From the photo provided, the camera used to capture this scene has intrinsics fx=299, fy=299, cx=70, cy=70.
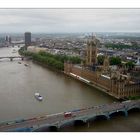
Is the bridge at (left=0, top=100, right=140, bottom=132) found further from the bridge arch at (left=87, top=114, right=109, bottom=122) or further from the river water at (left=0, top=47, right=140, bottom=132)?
the river water at (left=0, top=47, right=140, bottom=132)

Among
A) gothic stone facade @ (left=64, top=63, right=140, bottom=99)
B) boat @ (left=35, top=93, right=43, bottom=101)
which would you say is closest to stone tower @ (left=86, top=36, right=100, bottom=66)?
gothic stone facade @ (left=64, top=63, right=140, bottom=99)

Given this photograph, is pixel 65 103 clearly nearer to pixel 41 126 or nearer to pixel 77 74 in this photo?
pixel 41 126

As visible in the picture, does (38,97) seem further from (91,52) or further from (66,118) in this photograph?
(91,52)

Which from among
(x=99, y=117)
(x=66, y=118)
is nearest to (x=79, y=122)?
(x=66, y=118)

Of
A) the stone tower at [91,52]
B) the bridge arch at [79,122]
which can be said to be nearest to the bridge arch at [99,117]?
the bridge arch at [79,122]

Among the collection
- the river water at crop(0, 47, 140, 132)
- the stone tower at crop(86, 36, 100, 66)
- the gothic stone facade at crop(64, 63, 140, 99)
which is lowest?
the river water at crop(0, 47, 140, 132)

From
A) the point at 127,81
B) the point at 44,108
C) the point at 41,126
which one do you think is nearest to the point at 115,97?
the point at 127,81
